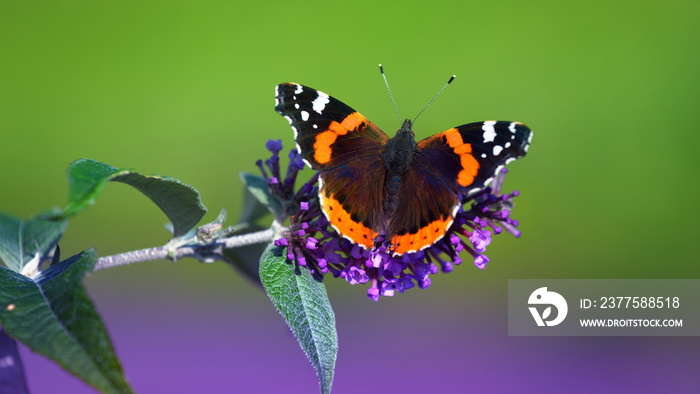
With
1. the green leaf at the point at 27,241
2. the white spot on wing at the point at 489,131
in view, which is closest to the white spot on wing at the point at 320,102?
the white spot on wing at the point at 489,131

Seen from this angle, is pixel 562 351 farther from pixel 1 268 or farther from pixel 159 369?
pixel 1 268

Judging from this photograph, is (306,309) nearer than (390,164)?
Yes

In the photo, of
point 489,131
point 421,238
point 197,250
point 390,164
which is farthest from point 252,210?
point 489,131

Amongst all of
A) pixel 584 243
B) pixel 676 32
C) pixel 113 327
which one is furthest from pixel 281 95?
pixel 676 32

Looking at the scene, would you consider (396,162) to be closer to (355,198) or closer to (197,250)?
(355,198)

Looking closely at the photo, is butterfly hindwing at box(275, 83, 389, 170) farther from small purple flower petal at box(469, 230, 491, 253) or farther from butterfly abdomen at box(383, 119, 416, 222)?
small purple flower petal at box(469, 230, 491, 253)

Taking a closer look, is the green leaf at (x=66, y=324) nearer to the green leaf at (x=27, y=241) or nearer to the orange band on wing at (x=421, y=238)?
the green leaf at (x=27, y=241)
